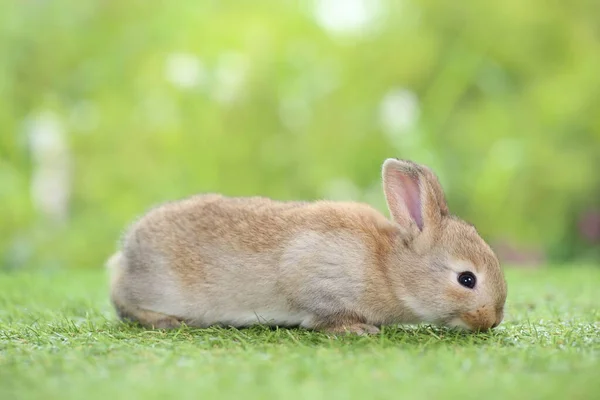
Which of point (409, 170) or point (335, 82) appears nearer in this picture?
point (409, 170)

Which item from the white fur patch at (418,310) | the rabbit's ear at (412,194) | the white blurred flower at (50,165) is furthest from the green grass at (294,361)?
the white blurred flower at (50,165)

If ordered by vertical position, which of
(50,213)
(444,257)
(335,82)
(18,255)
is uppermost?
(335,82)

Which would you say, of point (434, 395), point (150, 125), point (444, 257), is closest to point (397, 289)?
point (444, 257)

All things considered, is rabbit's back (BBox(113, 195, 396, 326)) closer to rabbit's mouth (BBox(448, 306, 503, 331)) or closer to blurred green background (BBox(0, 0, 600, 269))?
rabbit's mouth (BBox(448, 306, 503, 331))

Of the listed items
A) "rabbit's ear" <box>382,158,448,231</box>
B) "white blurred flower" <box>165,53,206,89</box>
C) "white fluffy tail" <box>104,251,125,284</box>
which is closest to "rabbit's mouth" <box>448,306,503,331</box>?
"rabbit's ear" <box>382,158,448,231</box>

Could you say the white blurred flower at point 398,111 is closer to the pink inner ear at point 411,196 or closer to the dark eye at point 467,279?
the pink inner ear at point 411,196

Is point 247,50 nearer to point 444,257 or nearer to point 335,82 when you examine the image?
point 335,82
